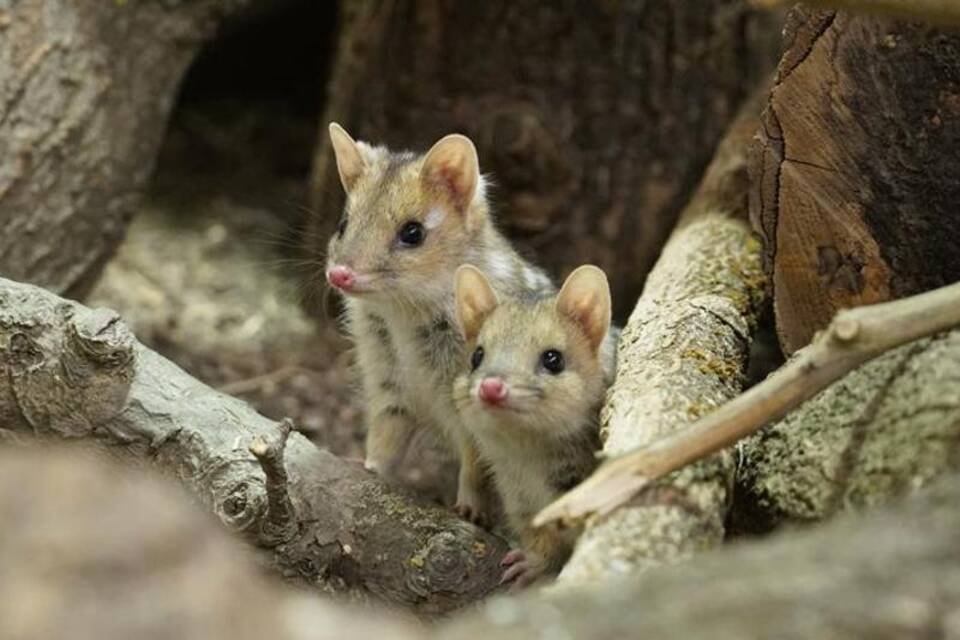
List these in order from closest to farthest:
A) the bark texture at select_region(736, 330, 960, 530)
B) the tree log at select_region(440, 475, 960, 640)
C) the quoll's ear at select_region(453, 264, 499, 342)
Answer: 1. the tree log at select_region(440, 475, 960, 640)
2. the bark texture at select_region(736, 330, 960, 530)
3. the quoll's ear at select_region(453, 264, 499, 342)

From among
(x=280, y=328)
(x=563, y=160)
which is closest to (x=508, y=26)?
(x=563, y=160)

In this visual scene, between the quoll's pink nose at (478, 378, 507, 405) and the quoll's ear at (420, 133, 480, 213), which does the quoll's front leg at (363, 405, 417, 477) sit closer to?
the quoll's ear at (420, 133, 480, 213)

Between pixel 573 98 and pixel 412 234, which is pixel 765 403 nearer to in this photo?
pixel 412 234

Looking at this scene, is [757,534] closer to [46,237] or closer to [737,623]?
[737,623]

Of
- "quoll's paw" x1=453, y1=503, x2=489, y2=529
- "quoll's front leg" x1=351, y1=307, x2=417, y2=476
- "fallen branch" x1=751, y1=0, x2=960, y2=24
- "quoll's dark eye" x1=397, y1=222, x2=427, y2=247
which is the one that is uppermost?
"fallen branch" x1=751, y1=0, x2=960, y2=24

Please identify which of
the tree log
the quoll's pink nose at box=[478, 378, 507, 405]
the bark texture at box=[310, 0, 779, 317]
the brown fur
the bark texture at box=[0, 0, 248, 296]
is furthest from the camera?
the bark texture at box=[310, 0, 779, 317]

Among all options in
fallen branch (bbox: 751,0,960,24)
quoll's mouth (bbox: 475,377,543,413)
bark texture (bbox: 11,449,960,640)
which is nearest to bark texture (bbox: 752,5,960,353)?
fallen branch (bbox: 751,0,960,24)
